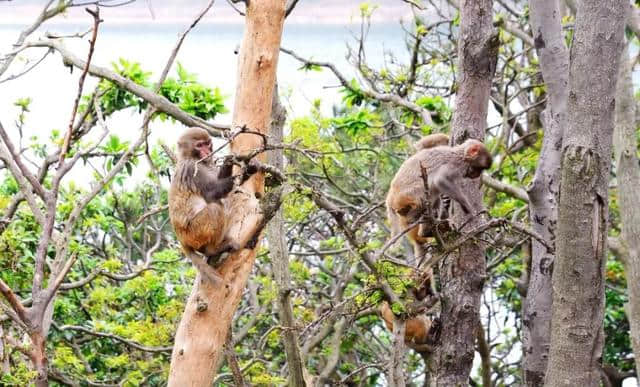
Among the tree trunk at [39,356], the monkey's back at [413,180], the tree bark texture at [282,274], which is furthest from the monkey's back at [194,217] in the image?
the monkey's back at [413,180]

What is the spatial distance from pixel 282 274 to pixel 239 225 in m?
1.21

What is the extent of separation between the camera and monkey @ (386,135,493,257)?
5.15 metres

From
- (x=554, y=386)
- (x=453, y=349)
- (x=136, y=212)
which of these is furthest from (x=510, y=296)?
(x=554, y=386)

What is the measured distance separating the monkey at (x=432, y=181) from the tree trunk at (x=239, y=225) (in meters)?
0.97

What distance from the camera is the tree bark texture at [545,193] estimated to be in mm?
5637

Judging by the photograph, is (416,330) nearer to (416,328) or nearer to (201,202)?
(416,328)

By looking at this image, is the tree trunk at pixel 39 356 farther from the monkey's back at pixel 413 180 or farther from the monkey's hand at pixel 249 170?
the monkey's back at pixel 413 180

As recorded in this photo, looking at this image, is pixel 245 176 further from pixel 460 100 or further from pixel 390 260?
pixel 460 100

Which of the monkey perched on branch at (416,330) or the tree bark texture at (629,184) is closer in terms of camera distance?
the monkey perched on branch at (416,330)

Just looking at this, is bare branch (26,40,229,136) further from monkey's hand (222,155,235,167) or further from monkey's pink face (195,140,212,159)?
monkey's hand (222,155,235,167)

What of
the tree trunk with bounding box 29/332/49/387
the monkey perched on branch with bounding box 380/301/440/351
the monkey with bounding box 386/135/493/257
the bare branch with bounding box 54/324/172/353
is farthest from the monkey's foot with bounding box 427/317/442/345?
the bare branch with bounding box 54/324/172/353

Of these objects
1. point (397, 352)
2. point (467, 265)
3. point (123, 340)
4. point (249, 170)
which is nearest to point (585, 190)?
point (467, 265)

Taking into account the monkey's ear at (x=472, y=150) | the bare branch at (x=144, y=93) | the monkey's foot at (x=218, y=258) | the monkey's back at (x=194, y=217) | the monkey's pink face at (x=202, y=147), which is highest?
the bare branch at (x=144, y=93)

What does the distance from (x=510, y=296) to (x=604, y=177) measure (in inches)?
236
